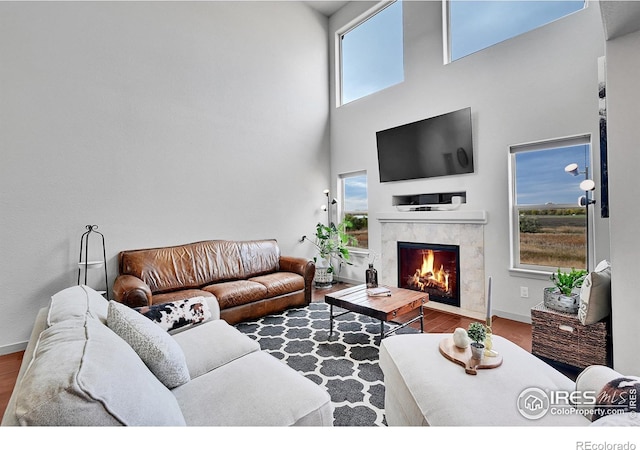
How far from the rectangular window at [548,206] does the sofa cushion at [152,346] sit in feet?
11.5

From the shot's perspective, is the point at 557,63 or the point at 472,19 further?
the point at 472,19

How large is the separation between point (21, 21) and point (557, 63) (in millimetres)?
5240

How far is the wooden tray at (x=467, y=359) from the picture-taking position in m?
1.44

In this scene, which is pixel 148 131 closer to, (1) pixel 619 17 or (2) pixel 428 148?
(2) pixel 428 148

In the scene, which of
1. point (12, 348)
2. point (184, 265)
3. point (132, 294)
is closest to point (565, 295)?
point (132, 294)

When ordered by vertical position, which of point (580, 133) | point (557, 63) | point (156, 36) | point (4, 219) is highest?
point (156, 36)

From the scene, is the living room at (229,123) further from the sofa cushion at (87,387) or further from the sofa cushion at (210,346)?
the sofa cushion at (87,387)

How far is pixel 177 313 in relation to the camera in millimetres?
2123

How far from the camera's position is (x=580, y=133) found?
2.90m

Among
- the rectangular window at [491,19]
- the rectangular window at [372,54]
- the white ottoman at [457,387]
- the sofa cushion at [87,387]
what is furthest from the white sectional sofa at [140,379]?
the rectangular window at [372,54]

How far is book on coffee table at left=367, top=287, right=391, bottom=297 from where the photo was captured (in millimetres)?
2936

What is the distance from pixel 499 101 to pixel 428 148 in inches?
36.6
